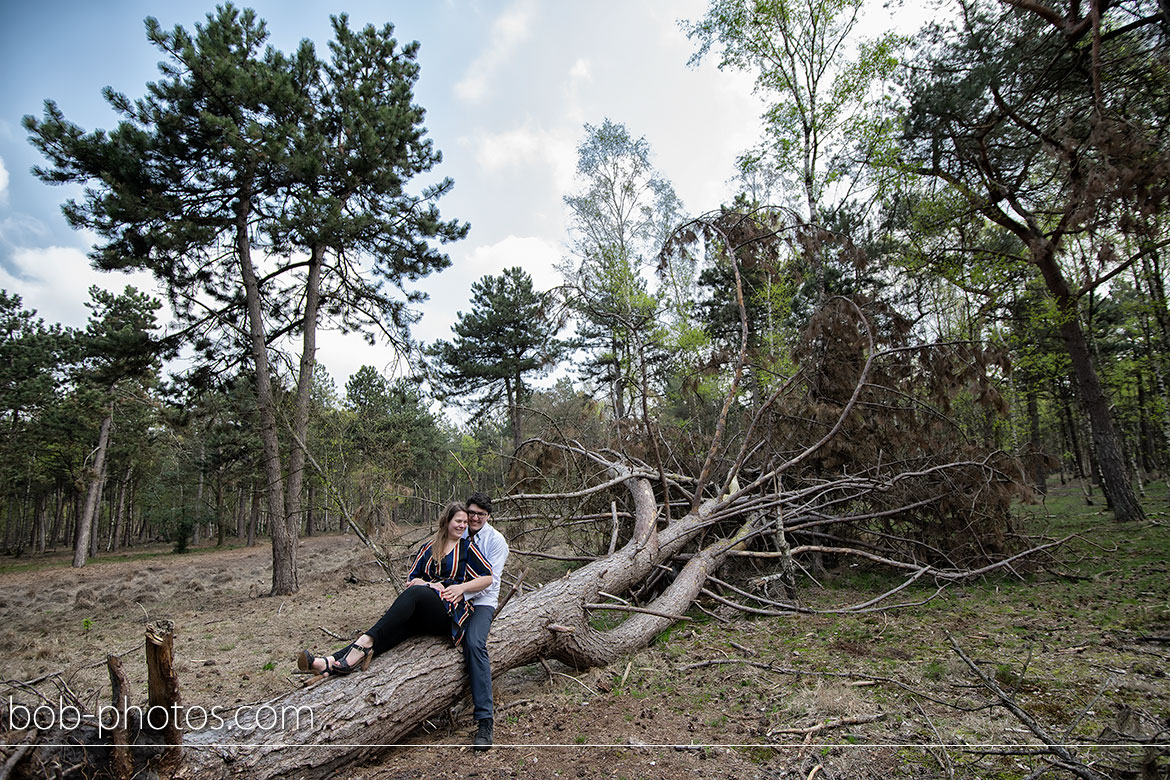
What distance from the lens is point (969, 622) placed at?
422 centimetres

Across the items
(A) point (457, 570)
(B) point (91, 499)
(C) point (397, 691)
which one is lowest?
(C) point (397, 691)

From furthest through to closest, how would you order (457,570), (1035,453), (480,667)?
(1035,453) → (457,570) → (480,667)

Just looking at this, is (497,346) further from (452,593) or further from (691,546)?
(452,593)

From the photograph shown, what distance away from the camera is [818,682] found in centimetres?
323

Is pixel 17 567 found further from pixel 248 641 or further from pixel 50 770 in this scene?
pixel 50 770

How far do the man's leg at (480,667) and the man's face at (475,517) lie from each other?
52 cm

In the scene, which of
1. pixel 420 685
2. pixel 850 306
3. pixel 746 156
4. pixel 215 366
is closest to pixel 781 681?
pixel 420 685

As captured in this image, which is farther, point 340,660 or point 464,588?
point 464,588

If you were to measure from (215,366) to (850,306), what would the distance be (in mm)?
10975

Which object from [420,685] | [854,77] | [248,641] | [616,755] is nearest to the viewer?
[616,755]

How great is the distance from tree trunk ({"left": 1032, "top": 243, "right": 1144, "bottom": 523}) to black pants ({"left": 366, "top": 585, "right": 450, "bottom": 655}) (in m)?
8.95

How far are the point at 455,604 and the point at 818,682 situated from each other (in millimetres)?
2403

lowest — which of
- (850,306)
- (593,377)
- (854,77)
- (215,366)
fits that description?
(850,306)

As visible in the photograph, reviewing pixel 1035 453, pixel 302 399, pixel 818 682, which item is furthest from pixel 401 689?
pixel 1035 453
